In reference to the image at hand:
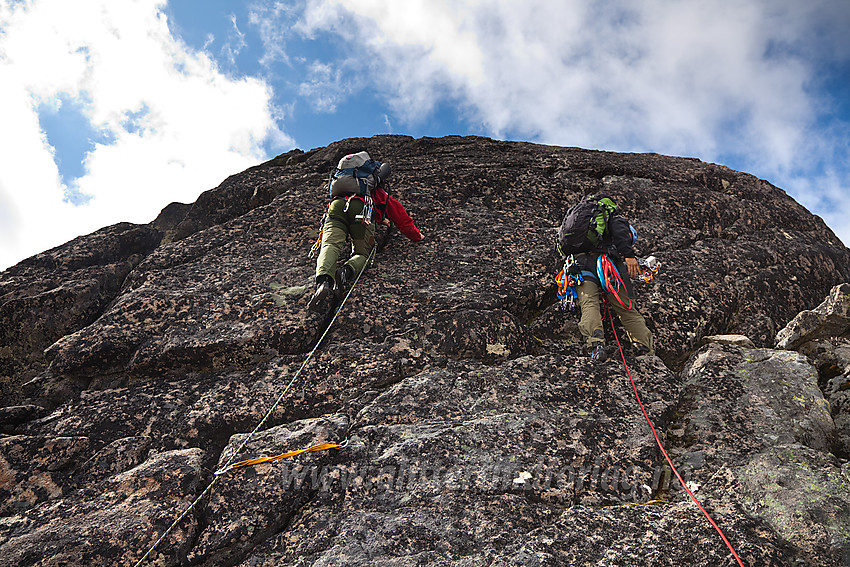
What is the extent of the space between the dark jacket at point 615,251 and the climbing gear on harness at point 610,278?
0.09m

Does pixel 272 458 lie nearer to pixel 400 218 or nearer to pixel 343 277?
pixel 343 277

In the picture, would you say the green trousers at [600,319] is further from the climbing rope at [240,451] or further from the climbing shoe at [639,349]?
the climbing rope at [240,451]

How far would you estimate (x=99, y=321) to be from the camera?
24.9 feet

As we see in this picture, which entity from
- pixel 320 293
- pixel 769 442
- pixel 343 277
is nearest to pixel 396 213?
pixel 343 277

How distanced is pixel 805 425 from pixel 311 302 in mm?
6807

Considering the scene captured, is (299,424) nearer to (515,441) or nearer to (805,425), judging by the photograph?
(515,441)

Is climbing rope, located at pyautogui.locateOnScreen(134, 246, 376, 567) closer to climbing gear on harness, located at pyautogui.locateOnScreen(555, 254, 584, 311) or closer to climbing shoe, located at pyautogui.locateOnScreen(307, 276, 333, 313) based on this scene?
climbing shoe, located at pyautogui.locateOnScreen(307, 276, 333, 313)

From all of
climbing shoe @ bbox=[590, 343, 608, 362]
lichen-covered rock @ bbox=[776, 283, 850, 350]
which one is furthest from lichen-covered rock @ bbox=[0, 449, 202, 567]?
lichen-covered rock @ bbox=[776, 283, 850, 350]

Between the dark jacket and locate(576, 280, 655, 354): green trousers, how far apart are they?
0.56 ft

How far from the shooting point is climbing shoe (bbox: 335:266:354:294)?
7.92m

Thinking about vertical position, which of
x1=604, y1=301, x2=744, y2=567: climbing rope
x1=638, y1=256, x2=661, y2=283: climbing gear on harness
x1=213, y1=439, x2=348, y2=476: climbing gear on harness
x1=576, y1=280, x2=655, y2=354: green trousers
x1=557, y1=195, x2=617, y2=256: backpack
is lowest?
x1=213, y1=439, x2=348, y2=476: climbing gear on harness

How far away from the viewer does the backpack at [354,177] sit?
870 cm

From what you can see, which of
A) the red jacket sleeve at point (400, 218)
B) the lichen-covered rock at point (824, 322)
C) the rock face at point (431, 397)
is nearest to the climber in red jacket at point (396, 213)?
the red jacket sleeve at point (400, 218)

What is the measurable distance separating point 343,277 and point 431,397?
2669 millimetres
